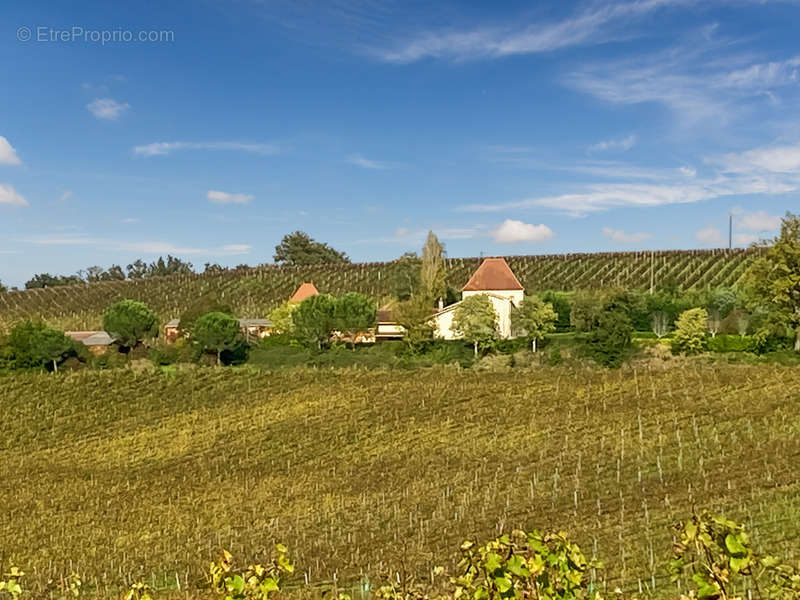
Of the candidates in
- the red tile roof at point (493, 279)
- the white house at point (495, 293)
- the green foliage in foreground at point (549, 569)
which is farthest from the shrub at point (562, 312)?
the green foliage in foreground at point (549, 569)

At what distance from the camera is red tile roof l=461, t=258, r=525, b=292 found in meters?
67.8

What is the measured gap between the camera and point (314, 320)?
192 feet

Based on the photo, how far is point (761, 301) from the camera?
159 ft

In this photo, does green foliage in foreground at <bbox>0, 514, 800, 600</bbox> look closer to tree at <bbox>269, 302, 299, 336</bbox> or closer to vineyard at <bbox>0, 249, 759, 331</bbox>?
tree at <bbox>269, 302, 299, 336</bbox>

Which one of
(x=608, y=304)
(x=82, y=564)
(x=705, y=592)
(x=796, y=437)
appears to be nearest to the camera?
(x=705, y=592)

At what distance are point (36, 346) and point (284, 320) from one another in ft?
Answer: 71.0

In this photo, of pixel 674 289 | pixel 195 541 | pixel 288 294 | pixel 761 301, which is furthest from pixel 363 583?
pixel 288 294

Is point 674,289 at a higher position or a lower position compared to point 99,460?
higher

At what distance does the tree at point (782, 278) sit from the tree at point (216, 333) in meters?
39.8

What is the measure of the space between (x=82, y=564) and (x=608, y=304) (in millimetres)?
45813

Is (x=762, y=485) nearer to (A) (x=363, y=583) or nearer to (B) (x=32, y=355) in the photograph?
(A) (x=363, y=583)

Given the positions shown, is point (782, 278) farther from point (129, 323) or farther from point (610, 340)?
point (129, 323)

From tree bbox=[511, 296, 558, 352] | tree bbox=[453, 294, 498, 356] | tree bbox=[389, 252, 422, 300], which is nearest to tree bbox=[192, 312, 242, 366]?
tree bbox=[453, 294, 498, 356]

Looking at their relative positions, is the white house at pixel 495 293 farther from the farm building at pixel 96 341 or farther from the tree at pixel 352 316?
the farm building at pixel 96 341
